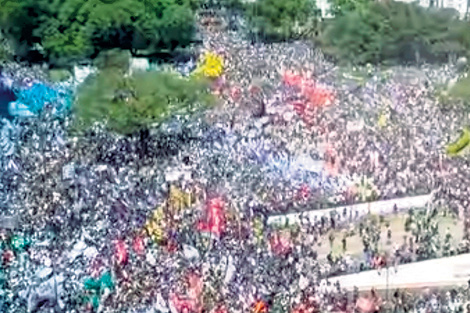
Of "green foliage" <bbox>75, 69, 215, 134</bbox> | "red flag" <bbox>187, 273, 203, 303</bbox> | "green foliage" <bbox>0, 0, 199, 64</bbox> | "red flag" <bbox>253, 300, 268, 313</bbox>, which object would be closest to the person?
"red flag" <bbox>187, 273, 203, 303</bbox>

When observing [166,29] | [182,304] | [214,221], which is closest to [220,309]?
[182,304]

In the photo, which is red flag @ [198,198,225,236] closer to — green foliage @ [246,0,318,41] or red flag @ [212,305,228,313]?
red flag @ [212,305,228,313]

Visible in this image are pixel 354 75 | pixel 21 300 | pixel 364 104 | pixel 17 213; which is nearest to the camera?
pixel 21 300

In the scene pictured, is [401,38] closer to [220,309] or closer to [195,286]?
[195,286]

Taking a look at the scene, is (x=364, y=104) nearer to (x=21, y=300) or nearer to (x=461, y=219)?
(x=461, y=219)

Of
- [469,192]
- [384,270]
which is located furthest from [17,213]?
[469,192]

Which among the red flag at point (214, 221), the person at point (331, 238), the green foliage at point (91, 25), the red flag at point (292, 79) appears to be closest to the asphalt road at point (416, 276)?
the person at point (331, 238)

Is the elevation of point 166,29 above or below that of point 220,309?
below
